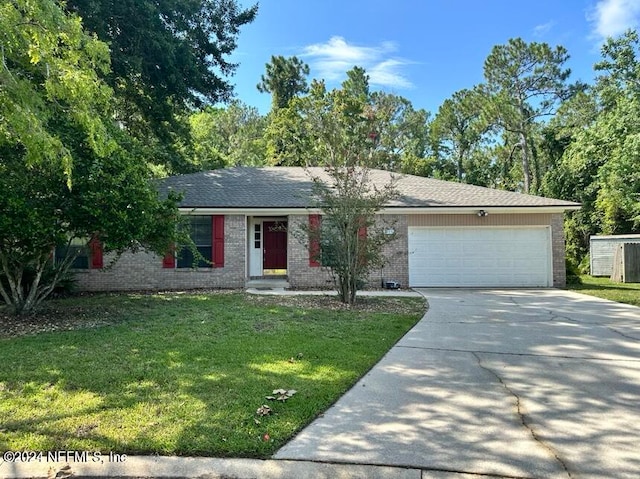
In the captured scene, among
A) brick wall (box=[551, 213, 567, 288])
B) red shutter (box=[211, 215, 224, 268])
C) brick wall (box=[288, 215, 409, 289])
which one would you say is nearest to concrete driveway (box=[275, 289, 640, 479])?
brick wall (box=[288, 215, 409, 289])

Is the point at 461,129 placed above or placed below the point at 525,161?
above

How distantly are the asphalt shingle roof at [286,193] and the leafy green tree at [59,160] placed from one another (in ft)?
16.5

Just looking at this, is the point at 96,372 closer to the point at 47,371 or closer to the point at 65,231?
the point at 47,371

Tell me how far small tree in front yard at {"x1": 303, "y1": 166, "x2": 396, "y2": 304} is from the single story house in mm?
3051

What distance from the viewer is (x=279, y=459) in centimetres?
296

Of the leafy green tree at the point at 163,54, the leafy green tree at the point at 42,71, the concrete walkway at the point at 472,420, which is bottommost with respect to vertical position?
the concrete walkway at the point at 472,420

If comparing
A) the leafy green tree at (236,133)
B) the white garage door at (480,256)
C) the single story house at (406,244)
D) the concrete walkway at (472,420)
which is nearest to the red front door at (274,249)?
the single story house at (406,244)

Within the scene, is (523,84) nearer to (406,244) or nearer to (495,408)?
(406,244)

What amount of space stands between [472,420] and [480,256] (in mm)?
10961

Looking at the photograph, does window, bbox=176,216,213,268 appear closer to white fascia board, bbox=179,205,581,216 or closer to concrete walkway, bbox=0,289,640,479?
white fascia board, bbox=179,205,581,216

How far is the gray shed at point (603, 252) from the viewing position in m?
17.7

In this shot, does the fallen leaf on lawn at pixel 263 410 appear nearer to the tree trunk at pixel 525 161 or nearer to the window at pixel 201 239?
the window at pixel 201 239

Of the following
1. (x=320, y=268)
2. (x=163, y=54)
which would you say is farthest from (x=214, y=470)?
(x=163, y=54)

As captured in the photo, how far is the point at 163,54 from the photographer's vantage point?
1407 cm
